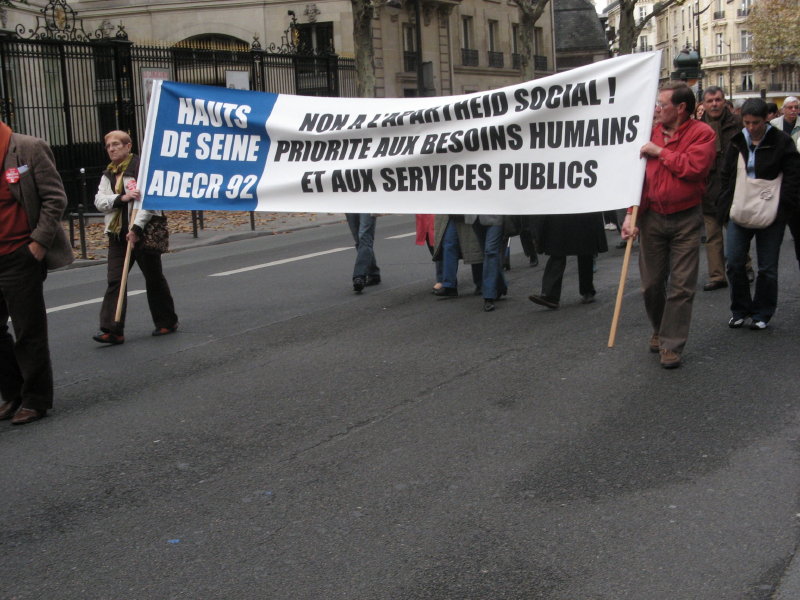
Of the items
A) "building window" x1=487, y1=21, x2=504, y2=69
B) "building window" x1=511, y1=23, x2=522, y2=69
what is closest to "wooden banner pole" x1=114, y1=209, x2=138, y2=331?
"building window" x1=487, y1=21, x2=504, y2=69

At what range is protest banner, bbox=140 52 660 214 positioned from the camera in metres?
7.61

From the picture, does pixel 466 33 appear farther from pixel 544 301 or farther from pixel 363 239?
pixel 544 301

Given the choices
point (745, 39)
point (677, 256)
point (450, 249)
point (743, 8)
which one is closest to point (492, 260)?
point (450, 249)

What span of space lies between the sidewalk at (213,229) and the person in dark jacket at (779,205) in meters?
10.7

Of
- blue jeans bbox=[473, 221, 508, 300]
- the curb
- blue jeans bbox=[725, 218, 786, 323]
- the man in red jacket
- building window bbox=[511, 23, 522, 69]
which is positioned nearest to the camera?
the man in red jacket

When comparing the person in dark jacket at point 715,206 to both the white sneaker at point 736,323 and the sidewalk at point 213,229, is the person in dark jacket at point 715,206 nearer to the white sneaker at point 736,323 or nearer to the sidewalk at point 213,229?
the white sneaker at point 736,323

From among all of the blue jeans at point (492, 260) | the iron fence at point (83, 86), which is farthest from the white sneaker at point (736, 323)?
the iron fence at point (83, 86)

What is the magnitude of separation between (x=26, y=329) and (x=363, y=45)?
970 inches

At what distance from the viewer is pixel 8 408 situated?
21.2ft

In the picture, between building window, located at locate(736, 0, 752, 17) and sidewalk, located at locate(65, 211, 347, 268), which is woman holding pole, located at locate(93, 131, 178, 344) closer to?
sidewalk, located at locate(65, 211, 347, 268)

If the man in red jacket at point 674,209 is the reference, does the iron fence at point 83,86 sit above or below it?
above

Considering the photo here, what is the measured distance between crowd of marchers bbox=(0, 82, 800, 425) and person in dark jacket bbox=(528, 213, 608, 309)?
1cm

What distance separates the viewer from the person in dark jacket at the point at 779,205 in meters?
7.92

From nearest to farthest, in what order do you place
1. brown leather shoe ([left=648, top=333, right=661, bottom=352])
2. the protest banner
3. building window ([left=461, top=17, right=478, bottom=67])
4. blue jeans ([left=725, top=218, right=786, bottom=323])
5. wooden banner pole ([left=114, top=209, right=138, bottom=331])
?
1. brown leather shoe ([left=648, top=333, right=661, bottom=352])
2. the protest banner
3. blue jeans ([left=725, top=218, right=786, bottom=323])
4. wooden banner pole ([left=114, top=209, right=138, bottom=331])
5. building window ([left=461, top=17, right=478, bottom=67])
